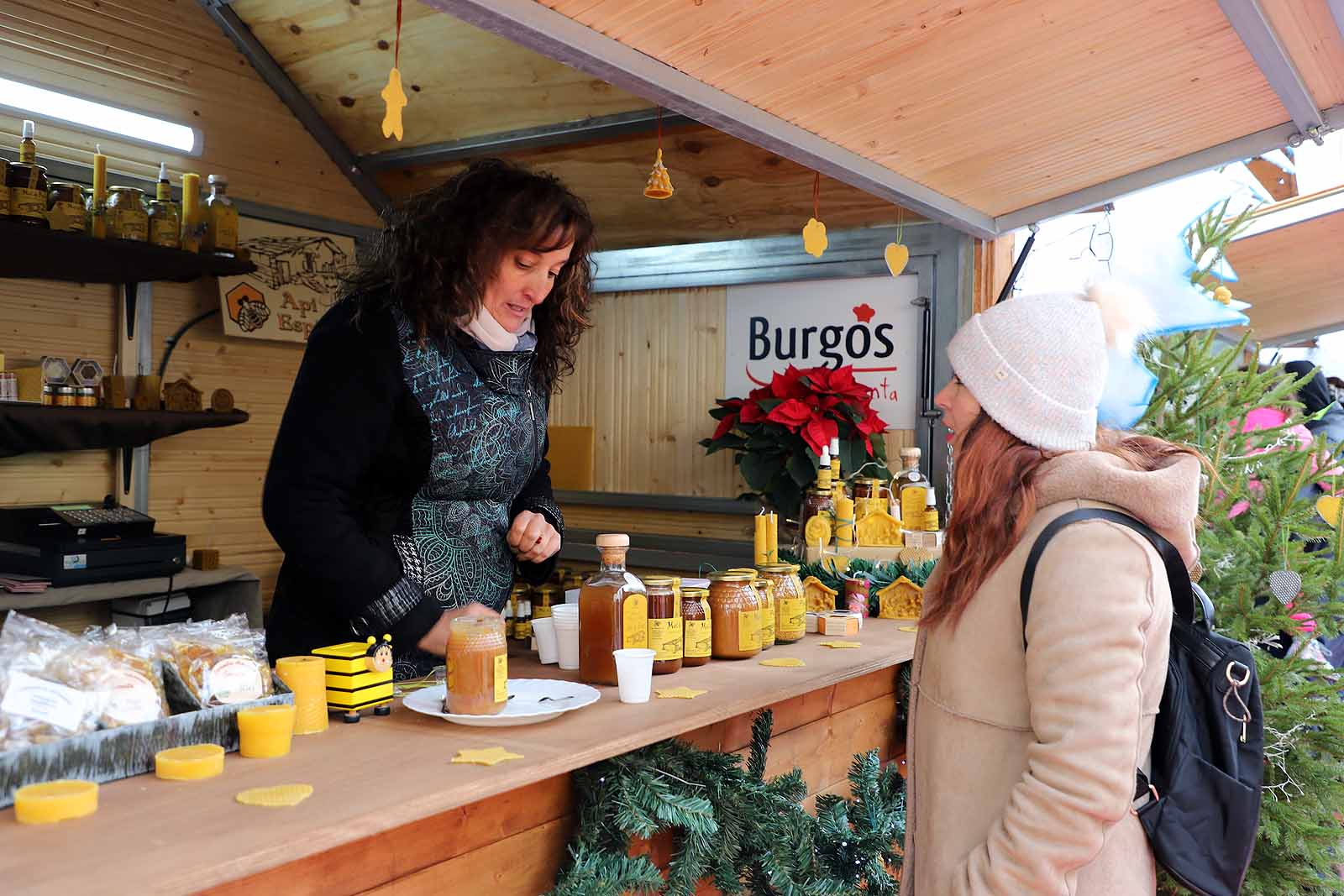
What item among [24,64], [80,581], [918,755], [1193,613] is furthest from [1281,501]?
[24,64]

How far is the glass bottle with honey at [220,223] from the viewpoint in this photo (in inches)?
170

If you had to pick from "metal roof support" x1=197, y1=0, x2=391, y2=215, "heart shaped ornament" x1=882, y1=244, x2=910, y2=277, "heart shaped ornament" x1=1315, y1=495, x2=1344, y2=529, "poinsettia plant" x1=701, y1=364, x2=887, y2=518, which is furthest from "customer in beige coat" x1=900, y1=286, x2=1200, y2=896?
"metal roof support" x1=197, y1=0, x2=391, y2=215

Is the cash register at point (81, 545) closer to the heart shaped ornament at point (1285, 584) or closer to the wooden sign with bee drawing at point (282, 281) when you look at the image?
the wooden sign with bee drawing at point (282, 281)

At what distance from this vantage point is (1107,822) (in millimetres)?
1428

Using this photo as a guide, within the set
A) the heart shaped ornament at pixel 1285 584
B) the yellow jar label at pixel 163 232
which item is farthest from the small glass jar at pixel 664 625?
the yellow jar label at pixel 163 232

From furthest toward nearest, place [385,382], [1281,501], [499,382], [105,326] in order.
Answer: [105,326] → [1281,501] → [499,382] → [385,382]

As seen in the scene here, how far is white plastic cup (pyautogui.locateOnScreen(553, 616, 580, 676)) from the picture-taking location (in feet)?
7.00

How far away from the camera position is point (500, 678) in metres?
1.70

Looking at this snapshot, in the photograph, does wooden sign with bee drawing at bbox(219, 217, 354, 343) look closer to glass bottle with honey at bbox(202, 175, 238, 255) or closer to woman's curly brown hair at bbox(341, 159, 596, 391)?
glass bottle with honey at bbox(202, 175, 238, 255)

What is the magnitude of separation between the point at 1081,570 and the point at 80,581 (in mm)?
3485

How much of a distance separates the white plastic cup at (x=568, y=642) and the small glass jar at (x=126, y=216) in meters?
2.71

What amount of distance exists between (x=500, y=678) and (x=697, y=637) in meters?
0.57

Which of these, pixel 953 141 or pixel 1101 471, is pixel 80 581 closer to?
pixel 953 141

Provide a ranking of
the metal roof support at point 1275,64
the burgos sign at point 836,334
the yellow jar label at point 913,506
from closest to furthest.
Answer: the metal roof support at point 1275,64
the yellow jar label at point 913,506
the burgos sign at point 836,334
